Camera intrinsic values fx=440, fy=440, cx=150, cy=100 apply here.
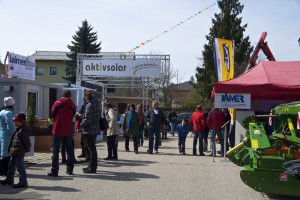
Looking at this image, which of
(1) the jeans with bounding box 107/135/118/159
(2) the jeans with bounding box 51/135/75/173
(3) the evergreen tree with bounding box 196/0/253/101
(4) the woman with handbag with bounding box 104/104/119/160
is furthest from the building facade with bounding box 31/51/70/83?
(2) the jeans with bounding box 51/135/75/173

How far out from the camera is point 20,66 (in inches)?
656

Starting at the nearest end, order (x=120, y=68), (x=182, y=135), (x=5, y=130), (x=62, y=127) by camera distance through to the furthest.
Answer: (x=5, y=130) < (x=62, y=127) < (x=182, y=135) < (x=120, y=68)

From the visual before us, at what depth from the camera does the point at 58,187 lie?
8.28 m

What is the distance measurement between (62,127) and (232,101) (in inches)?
178

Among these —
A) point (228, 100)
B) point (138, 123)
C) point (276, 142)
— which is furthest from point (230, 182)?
point (138, 123)

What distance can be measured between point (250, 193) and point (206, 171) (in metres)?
2.69

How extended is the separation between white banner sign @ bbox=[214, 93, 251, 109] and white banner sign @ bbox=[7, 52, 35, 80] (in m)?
8.14

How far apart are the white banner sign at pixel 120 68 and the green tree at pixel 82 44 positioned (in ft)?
92.6

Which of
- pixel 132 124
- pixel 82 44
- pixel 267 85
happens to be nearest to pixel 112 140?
pixel 132 124

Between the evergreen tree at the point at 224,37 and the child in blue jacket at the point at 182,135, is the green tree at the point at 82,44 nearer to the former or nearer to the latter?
the evergreen tree at the point at 224,37

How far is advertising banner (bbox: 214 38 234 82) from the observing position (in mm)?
16641

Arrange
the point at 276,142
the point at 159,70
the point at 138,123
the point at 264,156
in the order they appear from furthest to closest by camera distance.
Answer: the point at 159,70
the point at 138,123
the point at 276,142
the point at 264,156

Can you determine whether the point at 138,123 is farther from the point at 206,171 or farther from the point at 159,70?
the point at 159,70

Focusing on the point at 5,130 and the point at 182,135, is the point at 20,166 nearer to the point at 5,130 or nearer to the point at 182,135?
the point at 5,130
